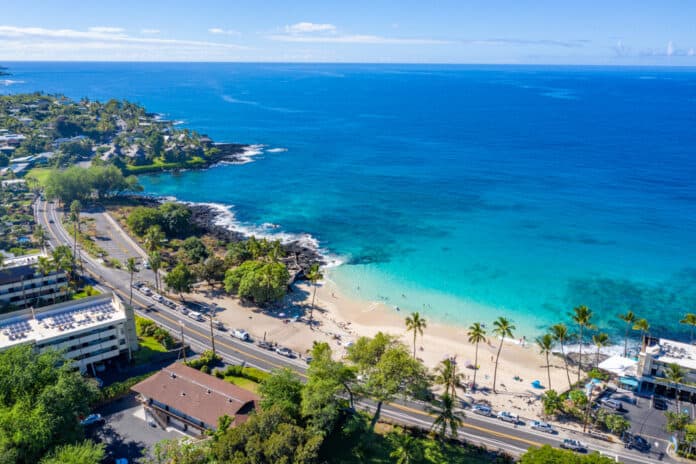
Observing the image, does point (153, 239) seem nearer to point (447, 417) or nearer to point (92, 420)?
point (92, 420)

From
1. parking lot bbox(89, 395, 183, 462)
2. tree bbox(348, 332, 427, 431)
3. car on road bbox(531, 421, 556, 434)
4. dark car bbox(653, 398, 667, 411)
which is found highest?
tree bbox(348, 332, 427, 431)

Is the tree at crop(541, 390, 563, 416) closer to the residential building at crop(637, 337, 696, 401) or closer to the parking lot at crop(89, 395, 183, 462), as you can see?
the residential building at crop(637, 337, 696, 401)

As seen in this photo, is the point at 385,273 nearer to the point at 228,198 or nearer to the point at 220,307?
the point at 220,307

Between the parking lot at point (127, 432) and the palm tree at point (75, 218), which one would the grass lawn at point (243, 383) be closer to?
the parking lot at point (127, 432)

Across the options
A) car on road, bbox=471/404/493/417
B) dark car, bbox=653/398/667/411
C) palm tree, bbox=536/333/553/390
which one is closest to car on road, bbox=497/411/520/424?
car on road, bbox=471/404/493/417

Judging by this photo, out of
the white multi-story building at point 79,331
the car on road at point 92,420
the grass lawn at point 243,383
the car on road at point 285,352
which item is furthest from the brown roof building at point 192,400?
the car on road at point 285,352

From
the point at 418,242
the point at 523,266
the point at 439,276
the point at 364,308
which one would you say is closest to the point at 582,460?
the point at 364,308
